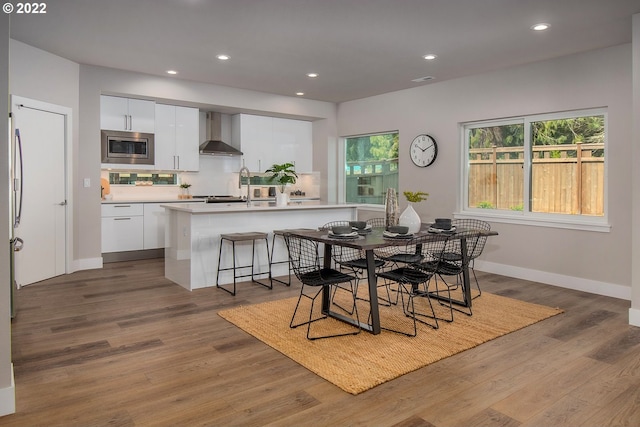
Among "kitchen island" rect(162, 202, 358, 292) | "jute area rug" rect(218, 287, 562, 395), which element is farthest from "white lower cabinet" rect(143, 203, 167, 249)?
"jute area rug" rect(218, 287, 562, 395)

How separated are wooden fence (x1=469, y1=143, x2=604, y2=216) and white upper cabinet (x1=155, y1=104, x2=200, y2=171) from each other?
4.26 metres

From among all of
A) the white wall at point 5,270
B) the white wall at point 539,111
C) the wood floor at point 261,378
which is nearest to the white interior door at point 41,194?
the wood floor at point 261,378

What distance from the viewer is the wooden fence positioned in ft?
16.8

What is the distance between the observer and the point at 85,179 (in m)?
5.97

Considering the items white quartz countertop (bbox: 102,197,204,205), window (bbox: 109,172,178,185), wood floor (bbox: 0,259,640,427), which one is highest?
window (bbox: 109,172,178,185)

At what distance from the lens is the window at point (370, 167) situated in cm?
756

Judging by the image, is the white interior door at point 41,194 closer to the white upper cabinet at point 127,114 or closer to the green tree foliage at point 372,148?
the white upper cabinet at point 127,114

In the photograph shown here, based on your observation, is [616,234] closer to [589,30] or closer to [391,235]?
[589,30]

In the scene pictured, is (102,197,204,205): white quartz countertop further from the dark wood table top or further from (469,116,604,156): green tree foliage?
(469,116,604,156): green tree foliage

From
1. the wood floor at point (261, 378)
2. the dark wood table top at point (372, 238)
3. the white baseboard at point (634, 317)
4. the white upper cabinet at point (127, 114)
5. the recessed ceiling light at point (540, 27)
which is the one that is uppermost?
the recessed ceiling light at point (540, 27)

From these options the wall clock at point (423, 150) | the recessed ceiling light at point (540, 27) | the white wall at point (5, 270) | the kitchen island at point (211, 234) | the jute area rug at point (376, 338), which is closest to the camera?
the white wall at point (5, 270)

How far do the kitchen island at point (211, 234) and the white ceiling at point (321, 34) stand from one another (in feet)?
5.88

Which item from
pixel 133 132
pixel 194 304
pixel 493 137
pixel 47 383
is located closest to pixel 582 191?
pixel 493 137

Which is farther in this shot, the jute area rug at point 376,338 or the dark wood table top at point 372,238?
the dark wood table top at point 372,238
